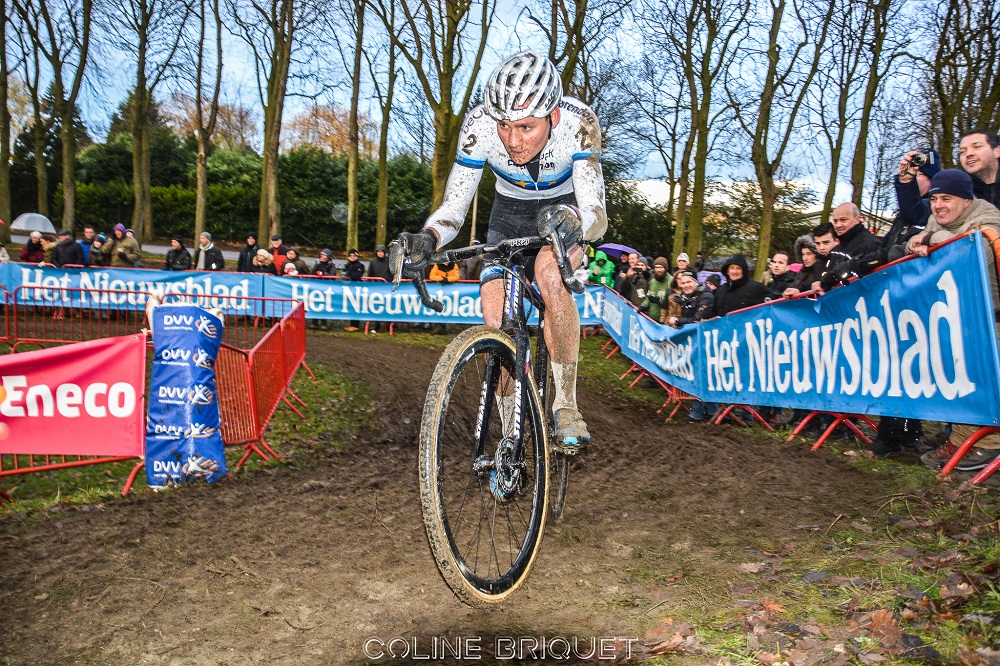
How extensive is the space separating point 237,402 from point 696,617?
→ 5.80 metres

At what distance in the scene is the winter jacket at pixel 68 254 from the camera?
17078 millimetres

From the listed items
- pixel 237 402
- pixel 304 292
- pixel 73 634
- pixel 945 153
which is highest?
pixel 945 153

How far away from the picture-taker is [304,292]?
17.7m

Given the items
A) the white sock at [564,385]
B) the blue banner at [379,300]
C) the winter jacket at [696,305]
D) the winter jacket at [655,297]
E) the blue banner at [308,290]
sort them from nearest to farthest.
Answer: the white sock at [564,385] → the winter jacket at [696,305] → the winter jacket at [655,297] → the blue banner at [308,290] → the blue banner at [379,300]

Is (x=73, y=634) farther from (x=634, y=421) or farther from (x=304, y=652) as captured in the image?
(x=634, y=421)

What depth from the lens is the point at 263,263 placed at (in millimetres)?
18406

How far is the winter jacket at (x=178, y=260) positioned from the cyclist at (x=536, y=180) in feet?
51.0

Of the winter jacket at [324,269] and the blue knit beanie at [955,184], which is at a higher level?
the blue knit beanie at [955,184]

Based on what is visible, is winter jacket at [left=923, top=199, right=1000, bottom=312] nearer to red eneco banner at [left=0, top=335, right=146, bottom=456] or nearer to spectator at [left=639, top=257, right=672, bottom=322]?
red eneco banner at [left=0, top=335, right=146, bottom=456]

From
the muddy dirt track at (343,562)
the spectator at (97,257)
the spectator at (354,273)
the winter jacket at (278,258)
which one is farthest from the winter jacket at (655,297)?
the spectator at (97,257)

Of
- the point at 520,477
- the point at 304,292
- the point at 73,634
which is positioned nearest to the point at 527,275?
the point at 520,477

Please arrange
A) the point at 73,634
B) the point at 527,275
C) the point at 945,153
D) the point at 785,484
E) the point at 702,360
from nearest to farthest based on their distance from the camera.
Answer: the point at 73,634 < the point at 527,275 < the point at 785,484 < the point at 702,360 < the point at 945,153

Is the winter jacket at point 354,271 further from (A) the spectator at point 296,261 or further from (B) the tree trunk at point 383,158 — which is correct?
(B) the tree trunk at point 383,158

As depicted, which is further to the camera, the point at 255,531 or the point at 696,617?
the point at 255,531
